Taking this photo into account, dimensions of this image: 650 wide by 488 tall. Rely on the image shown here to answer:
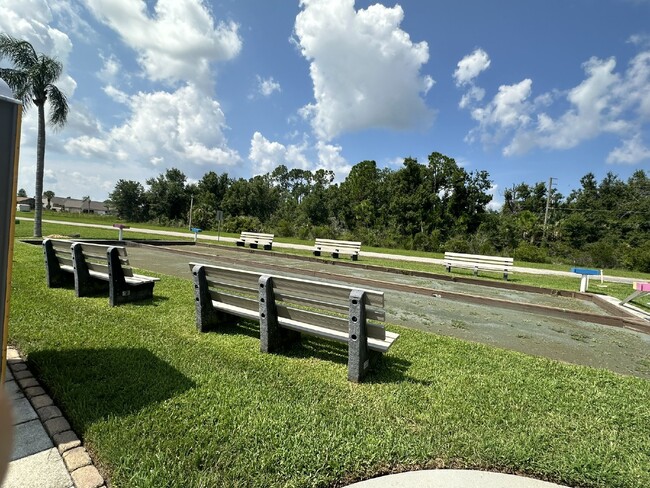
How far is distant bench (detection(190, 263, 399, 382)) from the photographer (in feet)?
11.0

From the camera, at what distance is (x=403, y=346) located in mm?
4391

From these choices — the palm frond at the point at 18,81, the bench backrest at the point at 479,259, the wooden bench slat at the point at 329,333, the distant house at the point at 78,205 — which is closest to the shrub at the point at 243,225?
the palm frond at the point at 18,81

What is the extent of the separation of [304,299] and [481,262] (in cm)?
1062

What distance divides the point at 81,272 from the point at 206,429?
15.1 feet

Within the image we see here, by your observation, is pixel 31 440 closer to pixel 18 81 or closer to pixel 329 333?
pixel 329 333

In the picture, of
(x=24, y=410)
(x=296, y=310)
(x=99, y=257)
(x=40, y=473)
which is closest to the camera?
(x=40, y=473)

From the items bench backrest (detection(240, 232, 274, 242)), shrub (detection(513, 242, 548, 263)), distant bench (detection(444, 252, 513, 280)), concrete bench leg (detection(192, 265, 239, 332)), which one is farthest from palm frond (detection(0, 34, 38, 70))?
shrub (detection(513, 242, 548, 263))

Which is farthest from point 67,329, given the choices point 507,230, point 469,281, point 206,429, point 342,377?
point 507,230

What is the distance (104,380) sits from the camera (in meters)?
3.06

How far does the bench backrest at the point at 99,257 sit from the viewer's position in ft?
18.0

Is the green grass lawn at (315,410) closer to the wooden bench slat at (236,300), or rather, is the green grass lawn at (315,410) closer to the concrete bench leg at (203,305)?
the concrete bench leg at (203,305)

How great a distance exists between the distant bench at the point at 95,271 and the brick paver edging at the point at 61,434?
2279mm

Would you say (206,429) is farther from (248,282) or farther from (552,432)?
(552,432)

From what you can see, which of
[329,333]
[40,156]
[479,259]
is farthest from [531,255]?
[40,156]
